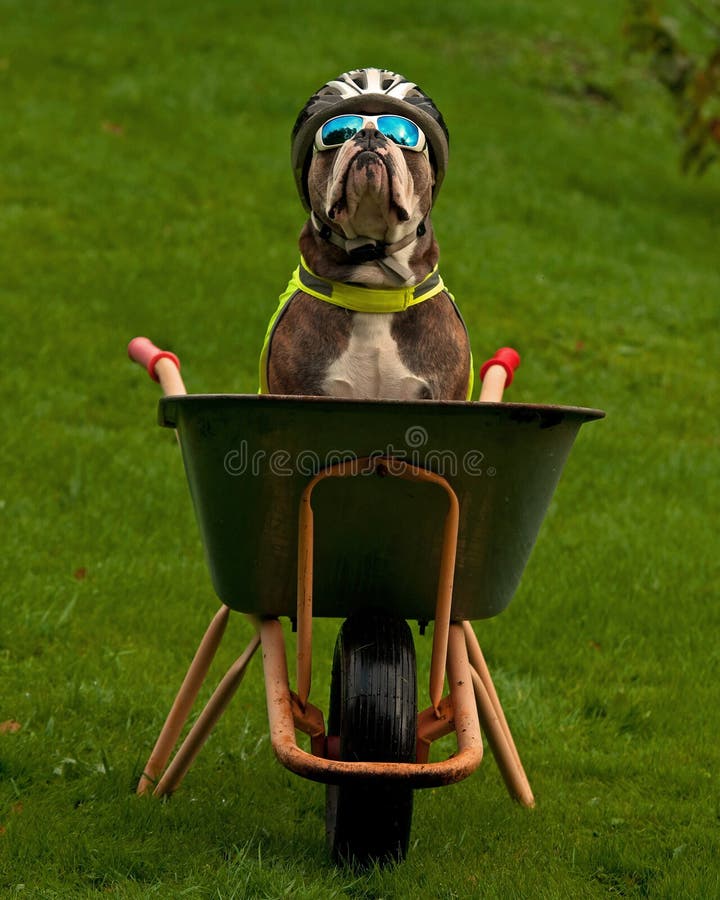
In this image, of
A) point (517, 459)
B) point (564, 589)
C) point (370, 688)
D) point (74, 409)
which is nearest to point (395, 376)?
point (517, 459)

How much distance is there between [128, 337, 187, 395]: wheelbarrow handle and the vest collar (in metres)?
0.45

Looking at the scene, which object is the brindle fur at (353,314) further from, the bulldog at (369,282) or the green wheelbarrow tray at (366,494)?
the green wheelbarrow tray at (366,494)

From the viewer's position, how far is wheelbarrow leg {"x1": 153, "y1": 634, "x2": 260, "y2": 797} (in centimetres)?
308

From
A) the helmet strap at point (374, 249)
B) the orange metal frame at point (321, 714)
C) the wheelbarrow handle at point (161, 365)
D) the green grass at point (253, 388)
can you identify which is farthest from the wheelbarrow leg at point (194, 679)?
the helmet strap at point (374, 249)

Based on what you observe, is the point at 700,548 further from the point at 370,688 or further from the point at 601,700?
the point at 370,688

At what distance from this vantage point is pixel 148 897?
264 centimetres

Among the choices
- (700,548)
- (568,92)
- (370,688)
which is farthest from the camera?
(568,92)

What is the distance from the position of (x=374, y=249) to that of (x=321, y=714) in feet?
3.53

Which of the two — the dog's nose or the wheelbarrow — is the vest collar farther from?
the wheelbarrow

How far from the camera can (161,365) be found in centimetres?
321

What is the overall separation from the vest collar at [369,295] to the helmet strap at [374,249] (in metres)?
0.04

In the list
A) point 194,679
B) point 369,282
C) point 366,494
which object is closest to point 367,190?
point 369,282

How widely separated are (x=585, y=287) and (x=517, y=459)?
647cm

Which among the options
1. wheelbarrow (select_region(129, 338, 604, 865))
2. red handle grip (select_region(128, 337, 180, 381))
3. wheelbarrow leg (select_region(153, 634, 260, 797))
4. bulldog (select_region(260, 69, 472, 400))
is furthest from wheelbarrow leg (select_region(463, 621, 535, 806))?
red handle grip (select_region(128, 337, 180, 381))
